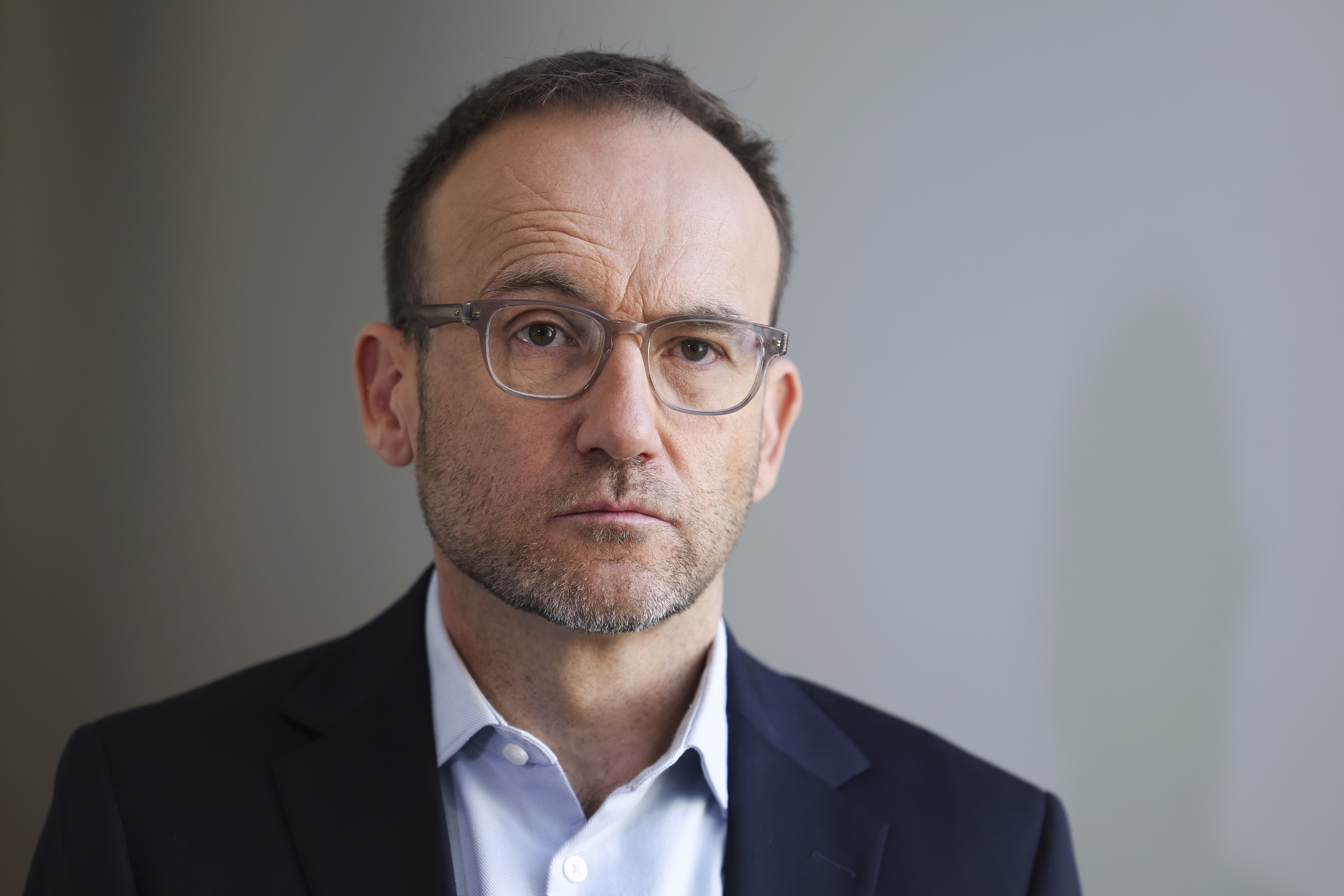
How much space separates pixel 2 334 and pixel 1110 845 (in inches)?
117

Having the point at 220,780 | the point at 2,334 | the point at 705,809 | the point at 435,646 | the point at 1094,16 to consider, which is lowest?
the point at 705,809

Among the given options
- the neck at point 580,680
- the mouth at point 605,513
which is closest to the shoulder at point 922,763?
the neck at point 580,680

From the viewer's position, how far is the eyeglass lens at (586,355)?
1.68 metres

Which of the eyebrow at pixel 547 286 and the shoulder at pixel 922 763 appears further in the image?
the shoulder at pixel 922 763

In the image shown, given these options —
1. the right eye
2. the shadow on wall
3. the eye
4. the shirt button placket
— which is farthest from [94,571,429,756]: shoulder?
the shadow on wall

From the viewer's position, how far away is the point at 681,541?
169 centimetres

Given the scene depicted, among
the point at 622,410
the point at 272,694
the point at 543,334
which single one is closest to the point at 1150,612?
the point at 622,410

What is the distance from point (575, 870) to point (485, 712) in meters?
0.30

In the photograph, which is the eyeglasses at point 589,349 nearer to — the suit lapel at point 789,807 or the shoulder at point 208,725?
the suit lapel at point 789,807

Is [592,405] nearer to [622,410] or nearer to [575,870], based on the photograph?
[622,410]

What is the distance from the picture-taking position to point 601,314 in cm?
168

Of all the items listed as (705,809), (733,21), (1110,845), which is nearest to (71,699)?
(705,809)

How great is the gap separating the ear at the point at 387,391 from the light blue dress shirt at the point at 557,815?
422mm

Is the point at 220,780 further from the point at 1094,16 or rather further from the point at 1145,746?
the point at 1094,16
